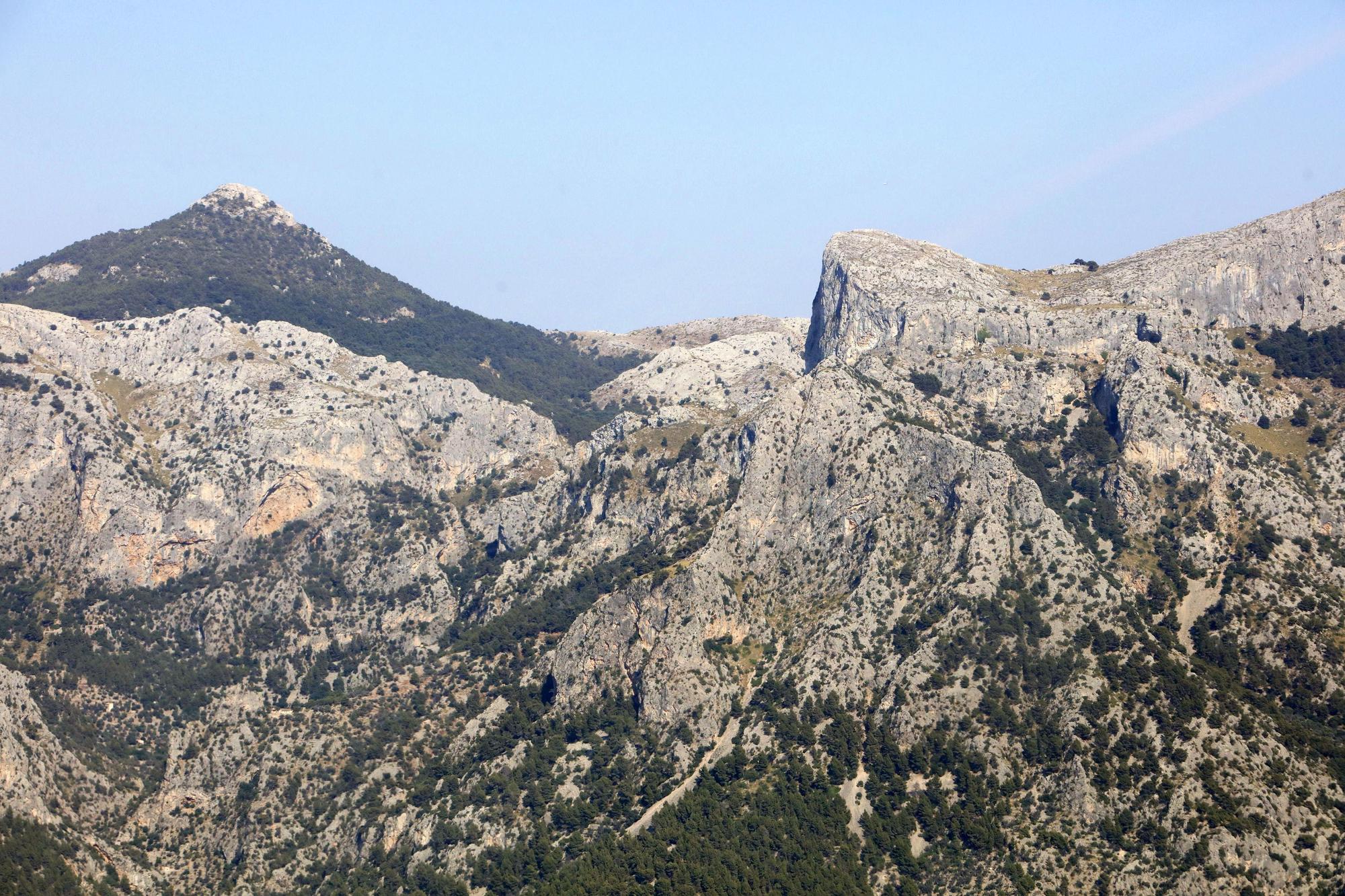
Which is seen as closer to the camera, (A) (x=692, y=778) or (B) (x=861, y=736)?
(A) (x=692, y=778)

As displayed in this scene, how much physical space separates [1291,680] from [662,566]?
248ft

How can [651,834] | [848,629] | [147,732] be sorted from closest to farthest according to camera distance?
[651,834] < [848,629] < [147,732]

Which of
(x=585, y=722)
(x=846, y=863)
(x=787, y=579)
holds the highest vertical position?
(x=787, y=579)

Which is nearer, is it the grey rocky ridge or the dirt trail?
the grey rocky ridge

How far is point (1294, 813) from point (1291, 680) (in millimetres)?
21526

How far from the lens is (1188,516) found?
194 m

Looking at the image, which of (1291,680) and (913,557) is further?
(913,557)

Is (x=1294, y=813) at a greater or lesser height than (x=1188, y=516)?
lesser

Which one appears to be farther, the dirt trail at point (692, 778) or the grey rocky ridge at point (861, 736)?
the dirt trail at point (692, 778)

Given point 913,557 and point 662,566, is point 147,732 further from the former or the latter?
point 913,557

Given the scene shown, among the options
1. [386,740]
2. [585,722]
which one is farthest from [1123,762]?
[386,740]

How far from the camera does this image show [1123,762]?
161875 mm

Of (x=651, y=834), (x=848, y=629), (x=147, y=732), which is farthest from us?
(x=147, y=732)

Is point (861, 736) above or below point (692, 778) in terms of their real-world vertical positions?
above
